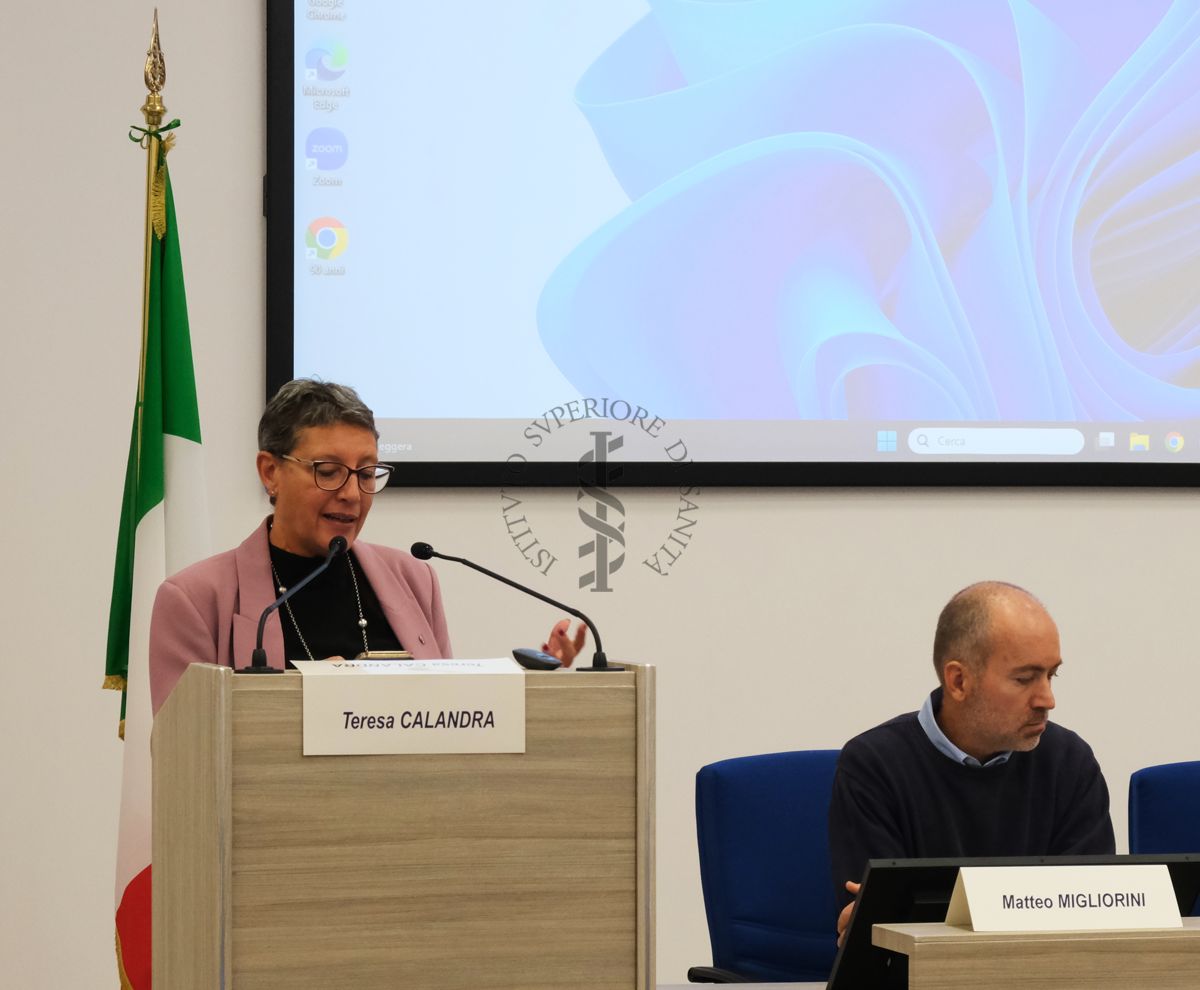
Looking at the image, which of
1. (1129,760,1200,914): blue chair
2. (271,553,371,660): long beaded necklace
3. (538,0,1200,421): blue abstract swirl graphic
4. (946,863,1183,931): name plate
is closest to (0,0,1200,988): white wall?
(538,0,1200,421): blue abstract swirl graphic

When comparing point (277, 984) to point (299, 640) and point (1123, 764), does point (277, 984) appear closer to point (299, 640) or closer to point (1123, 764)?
point (299, 640)

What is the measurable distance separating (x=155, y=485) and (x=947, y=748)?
5.66ft

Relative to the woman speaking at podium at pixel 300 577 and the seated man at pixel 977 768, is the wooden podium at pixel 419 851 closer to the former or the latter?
the woman speaking at podium at pixel 300 577

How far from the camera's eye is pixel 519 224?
3.74 meters

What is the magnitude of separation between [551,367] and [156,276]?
39.2 inches

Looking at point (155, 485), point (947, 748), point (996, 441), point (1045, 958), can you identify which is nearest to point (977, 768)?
point (947, 748)

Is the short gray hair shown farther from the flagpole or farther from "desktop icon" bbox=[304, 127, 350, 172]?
"desktop icon" bbox=[304, 127, 350, 172]

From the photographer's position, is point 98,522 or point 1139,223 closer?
point 98,522

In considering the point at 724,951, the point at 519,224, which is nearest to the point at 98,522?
the point at 519,224

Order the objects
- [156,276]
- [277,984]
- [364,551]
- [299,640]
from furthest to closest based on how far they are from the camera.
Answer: [156,276] < [364,551] < [299,640] < [277,984]

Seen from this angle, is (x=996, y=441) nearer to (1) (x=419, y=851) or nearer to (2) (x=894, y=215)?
(2) (x=894, y=215)

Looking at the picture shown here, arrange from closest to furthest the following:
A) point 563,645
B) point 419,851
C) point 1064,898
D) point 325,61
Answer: point 419,851 < point 1064,898 < point 563,645 < point 325,61

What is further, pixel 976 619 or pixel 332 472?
pixel 976 619

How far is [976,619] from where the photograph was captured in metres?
2.54
